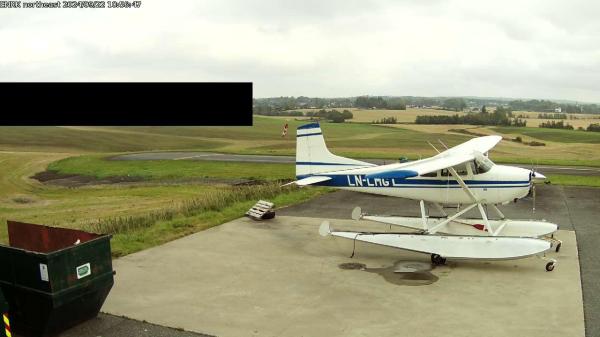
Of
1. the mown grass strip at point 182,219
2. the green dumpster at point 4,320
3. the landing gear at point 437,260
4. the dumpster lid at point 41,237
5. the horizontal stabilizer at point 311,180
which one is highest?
the horizontal stabilizer at point 311,180

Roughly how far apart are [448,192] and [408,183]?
3.58 ft

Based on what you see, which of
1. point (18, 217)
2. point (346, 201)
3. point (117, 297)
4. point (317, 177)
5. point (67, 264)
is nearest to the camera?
point (67, 264)

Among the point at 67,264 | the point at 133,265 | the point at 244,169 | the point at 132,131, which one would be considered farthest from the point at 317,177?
the point at 132,131

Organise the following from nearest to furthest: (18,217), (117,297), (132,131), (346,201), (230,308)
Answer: (230,308) → (117,297) → (346,201) → (18,217) → (132,131)

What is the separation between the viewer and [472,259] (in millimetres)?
11586

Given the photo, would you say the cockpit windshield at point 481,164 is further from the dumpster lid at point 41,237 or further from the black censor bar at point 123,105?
the dumpster lid at point 41,237

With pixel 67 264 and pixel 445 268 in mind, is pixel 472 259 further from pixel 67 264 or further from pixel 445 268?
pixel 67 264

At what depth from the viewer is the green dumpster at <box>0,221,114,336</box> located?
300 inches

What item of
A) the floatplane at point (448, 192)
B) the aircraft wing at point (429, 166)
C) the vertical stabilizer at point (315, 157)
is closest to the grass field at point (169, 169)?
the vertical stabilizer at point (315, 157)

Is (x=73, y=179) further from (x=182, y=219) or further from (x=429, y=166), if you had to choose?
(x=429, y=166)

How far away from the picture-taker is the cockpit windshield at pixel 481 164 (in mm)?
12321

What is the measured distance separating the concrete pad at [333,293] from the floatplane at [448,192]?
0.56m

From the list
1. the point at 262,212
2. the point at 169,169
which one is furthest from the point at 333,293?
the point at 169,169

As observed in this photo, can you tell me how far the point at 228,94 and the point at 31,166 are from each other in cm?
4470
